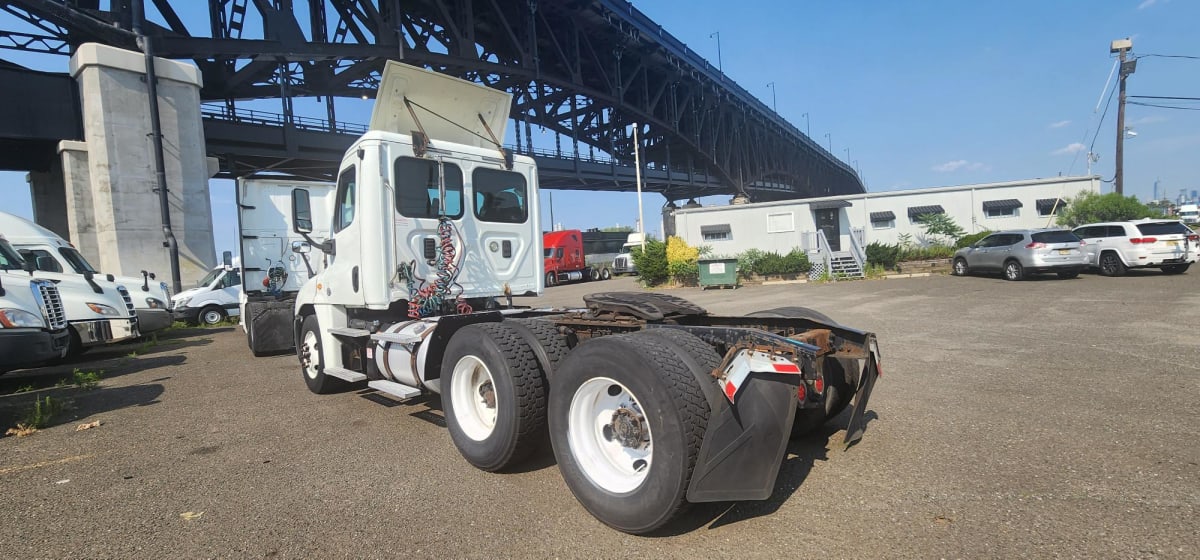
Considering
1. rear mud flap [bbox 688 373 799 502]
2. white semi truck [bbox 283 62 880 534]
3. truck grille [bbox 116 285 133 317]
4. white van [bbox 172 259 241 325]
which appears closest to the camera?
rear mud flap [bbox 688 373 799 502]

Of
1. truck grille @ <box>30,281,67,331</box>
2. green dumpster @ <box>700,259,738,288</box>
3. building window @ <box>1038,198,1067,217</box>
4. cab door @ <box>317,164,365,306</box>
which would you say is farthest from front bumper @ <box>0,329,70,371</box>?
building window @ <box>1038,198,1067,217</box>

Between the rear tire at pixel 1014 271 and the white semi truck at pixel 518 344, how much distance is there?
1715 centimetres

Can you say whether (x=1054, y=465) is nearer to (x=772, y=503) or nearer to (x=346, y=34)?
(x=772, y=503)

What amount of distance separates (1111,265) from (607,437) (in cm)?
2065

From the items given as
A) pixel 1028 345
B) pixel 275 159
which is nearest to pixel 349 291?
pixel 1028 345

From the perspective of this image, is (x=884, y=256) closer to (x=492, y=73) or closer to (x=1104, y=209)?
(x=1104, y=209)

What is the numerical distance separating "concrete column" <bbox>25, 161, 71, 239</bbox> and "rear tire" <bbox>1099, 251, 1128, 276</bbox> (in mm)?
37195

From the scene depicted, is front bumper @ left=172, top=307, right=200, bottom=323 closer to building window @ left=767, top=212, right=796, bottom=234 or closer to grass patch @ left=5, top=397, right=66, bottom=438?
grass patch @ left=5, top=397, right=66, bottom=438

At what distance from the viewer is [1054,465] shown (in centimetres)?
345

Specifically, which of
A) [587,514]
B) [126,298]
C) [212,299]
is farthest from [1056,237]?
[212,299]

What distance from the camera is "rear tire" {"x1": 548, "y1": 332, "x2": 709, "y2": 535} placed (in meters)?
2.59

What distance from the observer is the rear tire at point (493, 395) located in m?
3.51

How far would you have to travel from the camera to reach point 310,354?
6297mm

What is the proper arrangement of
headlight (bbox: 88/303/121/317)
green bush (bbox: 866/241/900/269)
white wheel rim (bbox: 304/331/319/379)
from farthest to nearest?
green bush (bbox: 866/241/900/269)
headlight (bbox: 88/303/121/317)
white wheel rim (bbox: 304/331/319/379)
